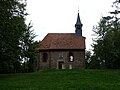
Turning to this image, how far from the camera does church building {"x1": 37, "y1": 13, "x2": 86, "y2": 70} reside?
234 ft

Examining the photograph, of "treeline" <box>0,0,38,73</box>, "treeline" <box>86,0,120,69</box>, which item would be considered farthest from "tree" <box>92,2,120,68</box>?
"treeline" <box>0,0,38,73</box>

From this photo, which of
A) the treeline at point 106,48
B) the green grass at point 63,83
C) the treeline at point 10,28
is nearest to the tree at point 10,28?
the treeline at point 10,28

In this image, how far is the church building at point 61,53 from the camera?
71438 mm

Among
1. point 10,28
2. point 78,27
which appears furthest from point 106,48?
point 10,28

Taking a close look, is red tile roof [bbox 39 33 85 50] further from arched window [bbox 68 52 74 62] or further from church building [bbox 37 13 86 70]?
arched window [bbox 68 52 74 62]

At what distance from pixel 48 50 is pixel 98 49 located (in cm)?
1051

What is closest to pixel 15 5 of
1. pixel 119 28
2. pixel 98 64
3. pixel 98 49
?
pixel 119 28

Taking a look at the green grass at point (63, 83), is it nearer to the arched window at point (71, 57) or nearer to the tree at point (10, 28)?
the tree at point (10, 28)

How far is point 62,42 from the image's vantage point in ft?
236

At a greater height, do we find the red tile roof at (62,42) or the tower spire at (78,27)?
the tower spire at (78,27)

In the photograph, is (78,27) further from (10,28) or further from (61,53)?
(10,28)

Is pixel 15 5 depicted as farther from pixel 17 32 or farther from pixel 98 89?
pixel 98 89

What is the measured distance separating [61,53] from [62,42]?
230 cm

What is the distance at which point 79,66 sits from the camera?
7188cm
